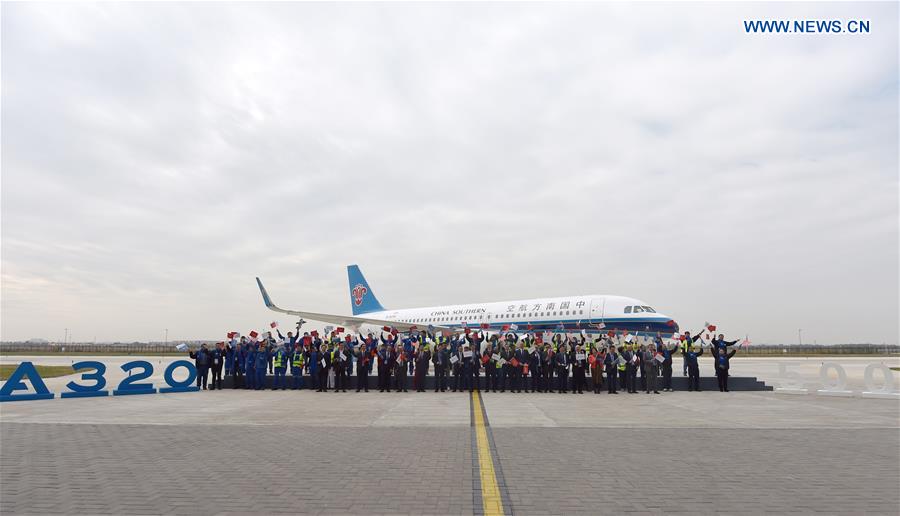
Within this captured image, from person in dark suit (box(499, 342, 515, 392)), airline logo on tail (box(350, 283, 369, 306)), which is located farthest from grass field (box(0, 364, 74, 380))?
airline logo on tail (box(350, 283, 369, 306))

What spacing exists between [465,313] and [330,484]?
105 ft

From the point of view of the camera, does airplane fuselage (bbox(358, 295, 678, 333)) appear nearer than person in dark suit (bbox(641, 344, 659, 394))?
No

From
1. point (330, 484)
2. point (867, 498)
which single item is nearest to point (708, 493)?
point (867, 498)

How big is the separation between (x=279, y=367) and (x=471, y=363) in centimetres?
753

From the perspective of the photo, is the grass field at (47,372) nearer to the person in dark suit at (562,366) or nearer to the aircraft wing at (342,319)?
the aircraft wing at (342,319)

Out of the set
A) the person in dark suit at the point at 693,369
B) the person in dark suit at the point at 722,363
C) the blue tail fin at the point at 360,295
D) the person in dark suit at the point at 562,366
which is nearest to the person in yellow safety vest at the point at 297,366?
the person in dark suit at the point at 562,366

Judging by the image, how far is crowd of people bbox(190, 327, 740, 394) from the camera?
20.6 metres

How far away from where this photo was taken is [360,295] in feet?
178

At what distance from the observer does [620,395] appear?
19.7 metres

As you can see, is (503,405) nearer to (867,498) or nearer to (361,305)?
(867,498)

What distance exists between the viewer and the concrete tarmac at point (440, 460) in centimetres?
618

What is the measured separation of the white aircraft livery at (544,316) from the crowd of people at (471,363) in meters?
6.64

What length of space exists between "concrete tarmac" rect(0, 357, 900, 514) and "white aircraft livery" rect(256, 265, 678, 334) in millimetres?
13318

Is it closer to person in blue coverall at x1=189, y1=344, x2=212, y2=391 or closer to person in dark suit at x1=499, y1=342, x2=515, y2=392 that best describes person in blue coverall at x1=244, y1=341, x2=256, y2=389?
person in blue coverall at x1=189, y1=344, x2=212, y2=391
